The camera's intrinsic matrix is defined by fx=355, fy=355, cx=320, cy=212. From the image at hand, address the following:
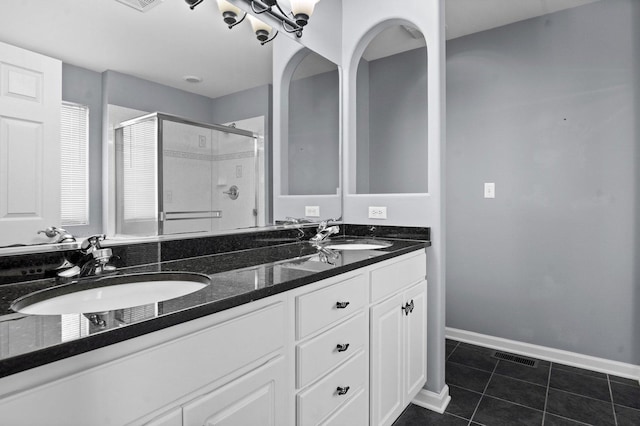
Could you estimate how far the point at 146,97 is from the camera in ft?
4.11

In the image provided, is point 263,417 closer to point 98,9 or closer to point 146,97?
point 146,97

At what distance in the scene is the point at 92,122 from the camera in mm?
1093

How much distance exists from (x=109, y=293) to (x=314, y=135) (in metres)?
1.63

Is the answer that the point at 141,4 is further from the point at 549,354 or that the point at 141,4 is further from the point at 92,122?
the point at 549,354

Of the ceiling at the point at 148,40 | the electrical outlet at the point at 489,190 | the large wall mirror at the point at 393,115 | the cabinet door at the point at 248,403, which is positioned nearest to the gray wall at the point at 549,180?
the electrical outlet at the point at 489,190

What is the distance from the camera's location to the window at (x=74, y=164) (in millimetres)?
1033

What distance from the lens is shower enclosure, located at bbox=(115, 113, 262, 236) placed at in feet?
3.94

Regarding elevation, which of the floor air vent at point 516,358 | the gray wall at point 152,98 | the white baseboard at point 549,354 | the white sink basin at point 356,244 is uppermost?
the gray wall at point 152,98

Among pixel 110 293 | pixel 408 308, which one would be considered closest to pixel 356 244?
pixel 408 308

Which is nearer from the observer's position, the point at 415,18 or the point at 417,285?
the point at 417,285

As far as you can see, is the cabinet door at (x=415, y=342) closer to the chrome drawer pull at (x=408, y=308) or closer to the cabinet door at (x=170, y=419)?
the chrome drawer pull at (x=408, y=308)

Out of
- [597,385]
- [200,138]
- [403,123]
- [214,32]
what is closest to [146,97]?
[200,138]

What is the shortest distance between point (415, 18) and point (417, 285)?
1517 mm

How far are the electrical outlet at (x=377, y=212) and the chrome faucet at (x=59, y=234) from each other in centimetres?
159
